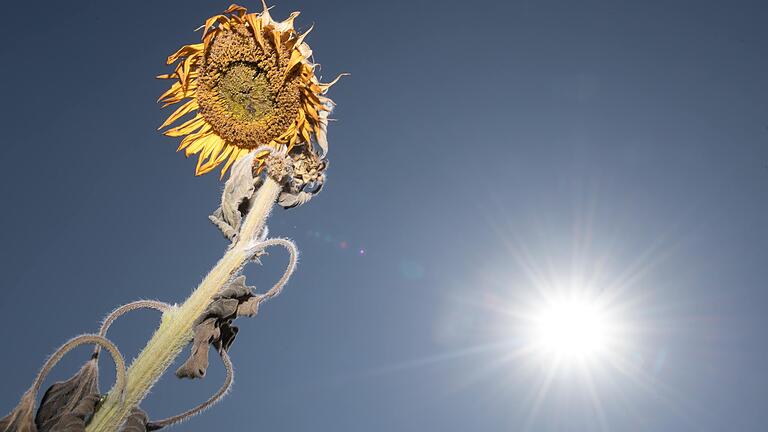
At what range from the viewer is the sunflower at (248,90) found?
3475 mm

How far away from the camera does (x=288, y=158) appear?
127 inches

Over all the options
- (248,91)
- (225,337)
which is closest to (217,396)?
(225,337)

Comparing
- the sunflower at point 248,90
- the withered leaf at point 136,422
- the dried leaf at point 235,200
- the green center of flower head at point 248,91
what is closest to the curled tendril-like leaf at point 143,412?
the withered leaf at point 136,422

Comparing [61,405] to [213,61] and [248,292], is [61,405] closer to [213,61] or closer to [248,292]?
[248,292]

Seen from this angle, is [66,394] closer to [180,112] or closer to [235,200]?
[235,200]

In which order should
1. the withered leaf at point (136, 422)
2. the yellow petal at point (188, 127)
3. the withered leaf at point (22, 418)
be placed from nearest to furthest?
1. the withered leaf at point (22, 418)
2. the withered leaf at point (136, 422)
3. the yellow petal at point (188, 127)

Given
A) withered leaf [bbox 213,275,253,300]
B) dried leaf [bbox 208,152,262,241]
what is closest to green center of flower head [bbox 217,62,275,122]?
dried leaf [bbox 208,152,262,241]

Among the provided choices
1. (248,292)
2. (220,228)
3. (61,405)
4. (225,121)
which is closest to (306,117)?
(225,121)

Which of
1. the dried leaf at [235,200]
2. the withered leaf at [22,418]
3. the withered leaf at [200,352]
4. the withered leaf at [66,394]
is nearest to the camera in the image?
the withered leaf at [22,418]

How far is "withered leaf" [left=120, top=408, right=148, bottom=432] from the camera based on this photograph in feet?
8.17

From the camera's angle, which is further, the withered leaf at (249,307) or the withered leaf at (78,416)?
the withered leaf at (249,307)

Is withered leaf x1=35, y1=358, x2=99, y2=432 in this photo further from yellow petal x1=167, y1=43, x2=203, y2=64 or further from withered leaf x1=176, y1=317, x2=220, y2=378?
yellow petal x1=167, y1=43, x2=203, y2=64

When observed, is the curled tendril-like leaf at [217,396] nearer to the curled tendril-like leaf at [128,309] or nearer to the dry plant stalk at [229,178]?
the dry plant stalk at [229,178]

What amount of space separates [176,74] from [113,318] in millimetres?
1762
